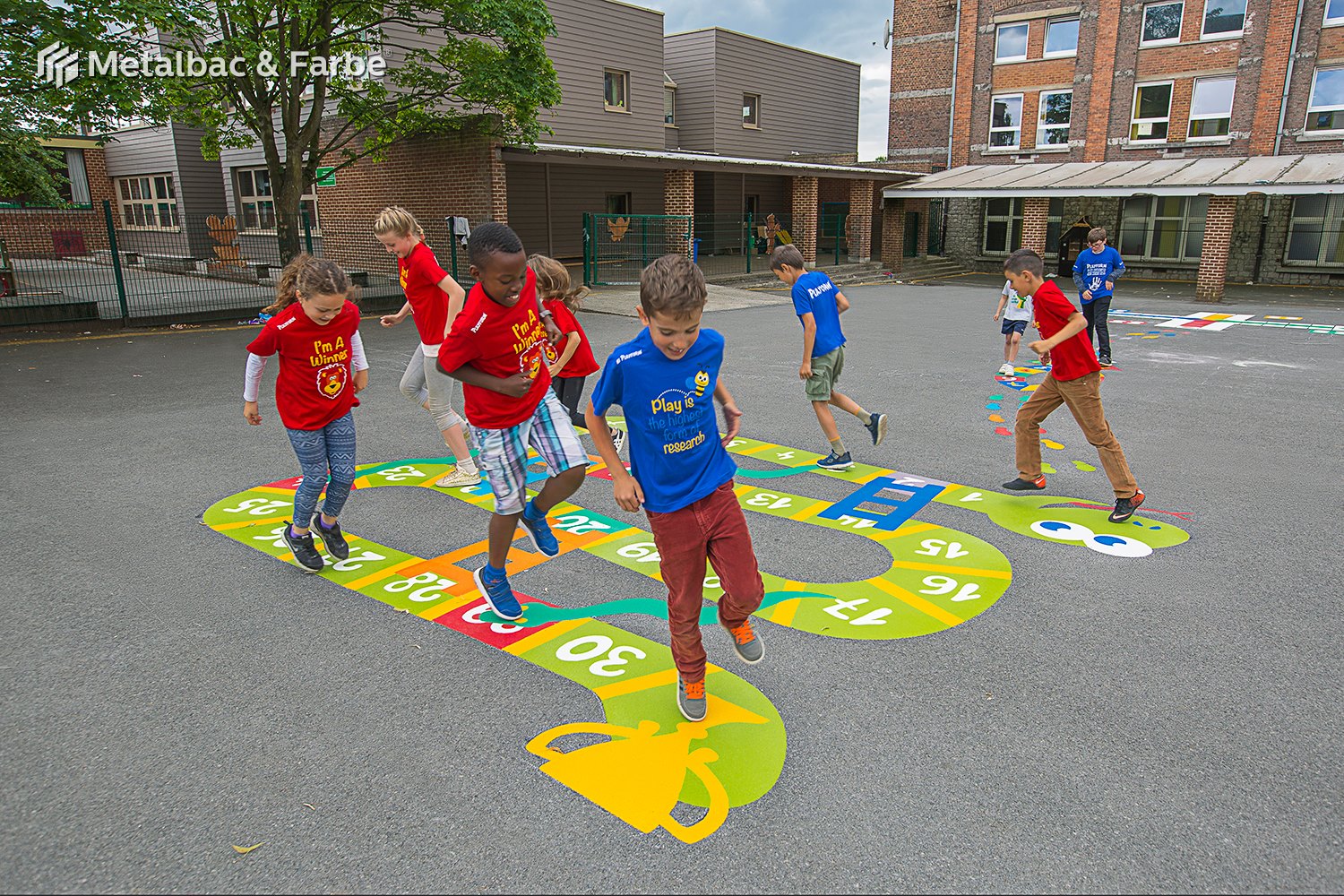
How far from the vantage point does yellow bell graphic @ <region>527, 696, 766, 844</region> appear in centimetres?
273

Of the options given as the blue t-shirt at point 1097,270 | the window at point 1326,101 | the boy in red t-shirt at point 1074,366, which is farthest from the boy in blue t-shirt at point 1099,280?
the window at point 1326,101

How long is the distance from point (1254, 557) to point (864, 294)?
61.4ft

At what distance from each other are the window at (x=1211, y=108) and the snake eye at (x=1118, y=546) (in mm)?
28406

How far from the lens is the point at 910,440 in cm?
744

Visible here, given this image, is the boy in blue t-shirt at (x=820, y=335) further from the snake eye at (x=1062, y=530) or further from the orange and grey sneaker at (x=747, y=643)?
the orange and grey sneaker at (x=747, y=643)

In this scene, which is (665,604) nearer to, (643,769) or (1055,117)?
(643,769)

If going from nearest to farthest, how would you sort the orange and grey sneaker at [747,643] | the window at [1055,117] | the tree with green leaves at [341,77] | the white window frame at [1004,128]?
the orange and grey sneaker at [747,643] < the tree with green leaves at [341,77] < the window at [1055,117] < the white window frame at [1004,128]

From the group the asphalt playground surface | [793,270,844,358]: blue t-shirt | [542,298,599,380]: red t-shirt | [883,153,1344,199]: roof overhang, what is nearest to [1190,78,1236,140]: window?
[883,153,1344,199]: roof overhang

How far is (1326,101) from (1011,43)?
10.1m

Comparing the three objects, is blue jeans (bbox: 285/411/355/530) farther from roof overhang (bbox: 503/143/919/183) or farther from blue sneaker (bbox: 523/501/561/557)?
roof overhang (bbox: 503/143/919/183)

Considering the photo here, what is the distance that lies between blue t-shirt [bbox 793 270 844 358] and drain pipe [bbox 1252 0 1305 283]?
26.6 m

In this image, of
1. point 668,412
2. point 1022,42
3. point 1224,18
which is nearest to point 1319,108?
point 1224,18

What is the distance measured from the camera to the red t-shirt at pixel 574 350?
18.1ft

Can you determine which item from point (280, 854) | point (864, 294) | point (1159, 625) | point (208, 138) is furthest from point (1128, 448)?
point (208, 138)
